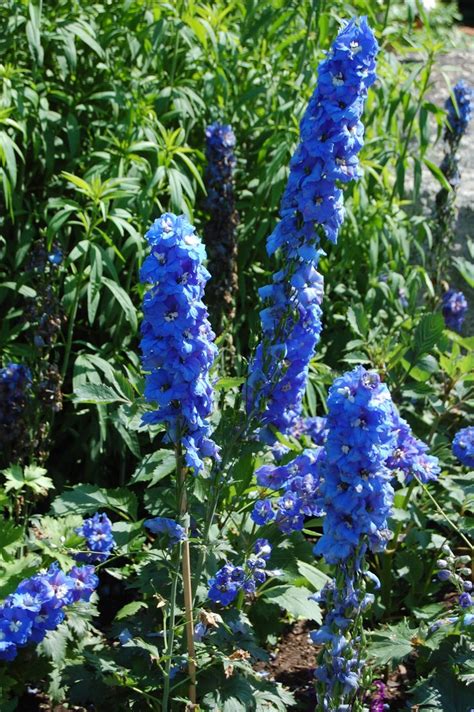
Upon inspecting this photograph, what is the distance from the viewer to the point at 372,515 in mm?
2725

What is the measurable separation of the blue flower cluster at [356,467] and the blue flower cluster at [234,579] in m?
0.53

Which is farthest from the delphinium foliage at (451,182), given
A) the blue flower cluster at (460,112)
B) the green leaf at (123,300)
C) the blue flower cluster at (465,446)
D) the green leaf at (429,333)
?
the green leaf at (123,300)

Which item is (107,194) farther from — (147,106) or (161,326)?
(161,326)

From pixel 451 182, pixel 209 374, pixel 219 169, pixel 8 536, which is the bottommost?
pixel 8 536

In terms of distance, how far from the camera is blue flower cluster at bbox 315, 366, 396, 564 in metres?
2.63

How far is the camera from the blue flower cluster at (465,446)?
158 inches

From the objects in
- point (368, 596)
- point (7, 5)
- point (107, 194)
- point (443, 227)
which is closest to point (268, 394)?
point (368, 596)

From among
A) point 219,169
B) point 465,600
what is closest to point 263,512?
point 465,600

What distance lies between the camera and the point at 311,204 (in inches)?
116

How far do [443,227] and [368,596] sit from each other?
324 centimetres

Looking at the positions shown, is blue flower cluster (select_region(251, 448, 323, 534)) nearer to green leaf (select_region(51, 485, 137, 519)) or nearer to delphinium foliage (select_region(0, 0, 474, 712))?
delphinium foliage (select_region(0, 0, 474, 712))

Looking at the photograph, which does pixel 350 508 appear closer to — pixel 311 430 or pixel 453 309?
pixel 311 430

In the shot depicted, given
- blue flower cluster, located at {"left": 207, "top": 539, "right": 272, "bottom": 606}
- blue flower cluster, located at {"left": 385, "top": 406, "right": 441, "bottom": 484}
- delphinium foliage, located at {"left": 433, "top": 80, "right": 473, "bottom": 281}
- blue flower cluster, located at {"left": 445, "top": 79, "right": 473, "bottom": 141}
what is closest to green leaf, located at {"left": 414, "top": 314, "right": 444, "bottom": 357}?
blue flower cluster, located at {"left": 385, "top": 406, "right": 441, "bottom": 484}

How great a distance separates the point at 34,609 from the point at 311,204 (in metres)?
1.50
